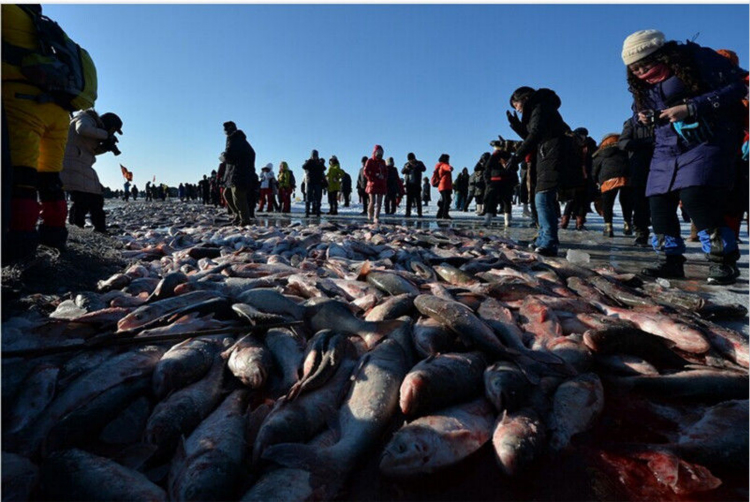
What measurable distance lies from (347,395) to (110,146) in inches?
296

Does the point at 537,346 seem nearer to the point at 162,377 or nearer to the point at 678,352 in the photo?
the point at 678,352

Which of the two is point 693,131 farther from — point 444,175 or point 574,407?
point 444,175

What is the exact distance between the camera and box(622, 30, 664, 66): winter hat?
3.88 metres

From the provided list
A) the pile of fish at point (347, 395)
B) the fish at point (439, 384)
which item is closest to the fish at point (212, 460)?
the pile of fish at point (347, 395)

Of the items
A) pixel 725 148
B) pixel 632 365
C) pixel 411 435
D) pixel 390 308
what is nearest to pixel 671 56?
pixel 725 148

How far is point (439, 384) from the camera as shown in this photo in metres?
1.83

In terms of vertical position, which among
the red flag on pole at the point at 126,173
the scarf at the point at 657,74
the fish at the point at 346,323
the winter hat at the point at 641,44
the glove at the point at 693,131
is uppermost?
→ the red flag on pole at the point at 126,173

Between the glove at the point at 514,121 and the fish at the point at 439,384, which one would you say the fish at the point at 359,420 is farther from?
the glove at the point at 514,121

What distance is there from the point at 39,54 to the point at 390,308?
3980 mm

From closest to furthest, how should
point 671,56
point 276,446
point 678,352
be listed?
1. point 276,446
2. point 678,352
3. point 671,56

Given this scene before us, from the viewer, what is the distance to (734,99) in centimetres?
355

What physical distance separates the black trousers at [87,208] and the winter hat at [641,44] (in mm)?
8770

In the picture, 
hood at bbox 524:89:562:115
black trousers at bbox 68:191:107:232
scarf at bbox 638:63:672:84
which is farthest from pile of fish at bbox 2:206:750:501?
black trousers at bbox 68:191:107:232

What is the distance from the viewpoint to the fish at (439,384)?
1781mm
